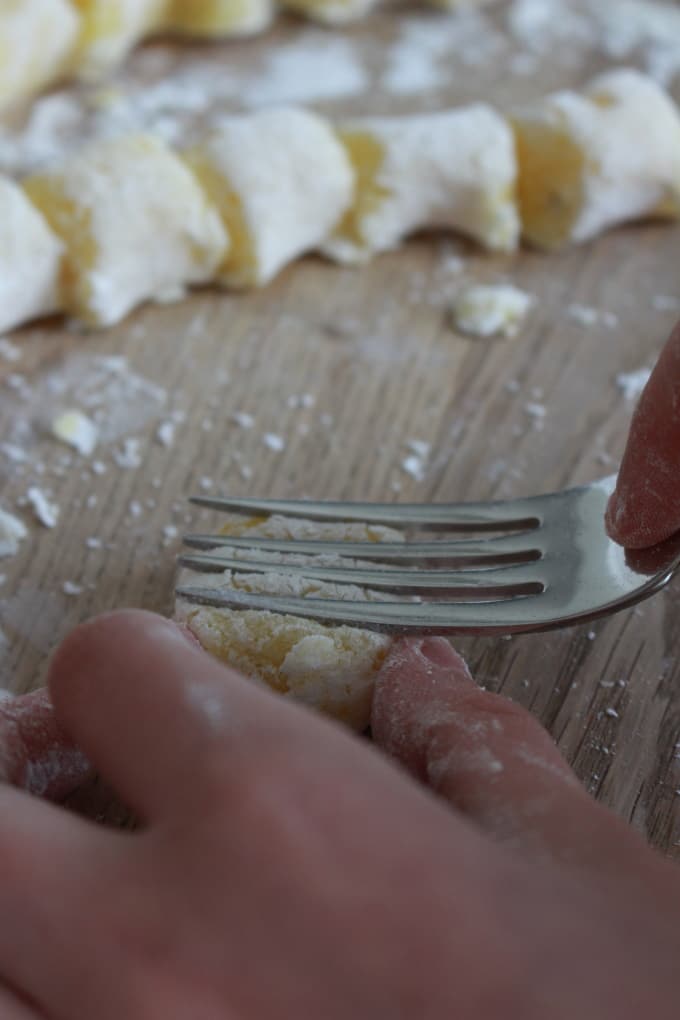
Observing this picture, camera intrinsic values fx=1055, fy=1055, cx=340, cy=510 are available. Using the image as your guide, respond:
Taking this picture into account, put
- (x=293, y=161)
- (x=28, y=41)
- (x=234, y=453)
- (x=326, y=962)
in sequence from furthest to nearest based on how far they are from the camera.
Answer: (x=28, y=41) → (x=293, y=161) → (x=234, y=453) → (x=326, y=962)

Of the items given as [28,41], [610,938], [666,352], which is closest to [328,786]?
[610,938]

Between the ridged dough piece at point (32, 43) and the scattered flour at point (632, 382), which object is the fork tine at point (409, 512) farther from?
the ridged dough piece at point (32, 43)

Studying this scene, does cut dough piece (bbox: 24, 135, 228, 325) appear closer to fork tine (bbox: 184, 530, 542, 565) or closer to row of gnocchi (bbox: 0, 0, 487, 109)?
row of gnocchi (bbox: 0, 0, 487, 109)

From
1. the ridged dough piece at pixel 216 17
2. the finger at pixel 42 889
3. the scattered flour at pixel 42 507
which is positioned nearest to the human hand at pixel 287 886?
the finger at pixel 42 889

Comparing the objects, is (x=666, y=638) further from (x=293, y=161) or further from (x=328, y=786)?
(x=293, y=161)

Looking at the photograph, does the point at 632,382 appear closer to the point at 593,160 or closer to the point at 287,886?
the point at 593,160
